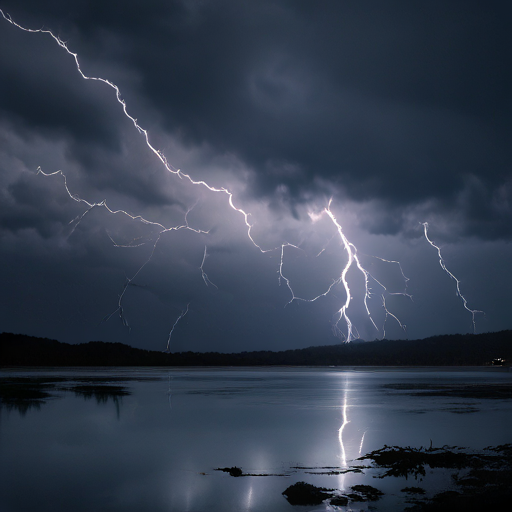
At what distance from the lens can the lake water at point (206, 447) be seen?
8.00 m

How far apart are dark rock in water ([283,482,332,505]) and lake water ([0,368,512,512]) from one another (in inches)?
8.4

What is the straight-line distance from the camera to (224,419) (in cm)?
1727

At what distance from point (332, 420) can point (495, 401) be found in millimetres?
10172

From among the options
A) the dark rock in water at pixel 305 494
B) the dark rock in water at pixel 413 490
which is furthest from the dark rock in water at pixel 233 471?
the dark rock in water at pixel 413 490

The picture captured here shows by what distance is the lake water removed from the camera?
315 inches

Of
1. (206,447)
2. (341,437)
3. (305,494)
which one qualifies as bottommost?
(206,447)

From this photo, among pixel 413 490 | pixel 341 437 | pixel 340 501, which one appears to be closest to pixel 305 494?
pixel 340 501

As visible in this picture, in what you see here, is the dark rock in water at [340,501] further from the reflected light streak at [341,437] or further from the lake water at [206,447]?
the reflected light streak at [341,437]

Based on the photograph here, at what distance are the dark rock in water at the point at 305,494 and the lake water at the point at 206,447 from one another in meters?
0.21

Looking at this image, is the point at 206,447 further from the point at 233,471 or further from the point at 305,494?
the point at 305,494

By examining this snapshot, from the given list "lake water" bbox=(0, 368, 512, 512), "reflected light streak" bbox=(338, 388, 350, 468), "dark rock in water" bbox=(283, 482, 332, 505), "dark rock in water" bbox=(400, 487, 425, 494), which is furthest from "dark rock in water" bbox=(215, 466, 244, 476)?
"dark rock in water" bbox=(400, 487, 425, 494)

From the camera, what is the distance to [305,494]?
7.84m

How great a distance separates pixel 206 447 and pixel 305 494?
200 inches

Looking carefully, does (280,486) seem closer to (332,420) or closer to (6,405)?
(332,420)
